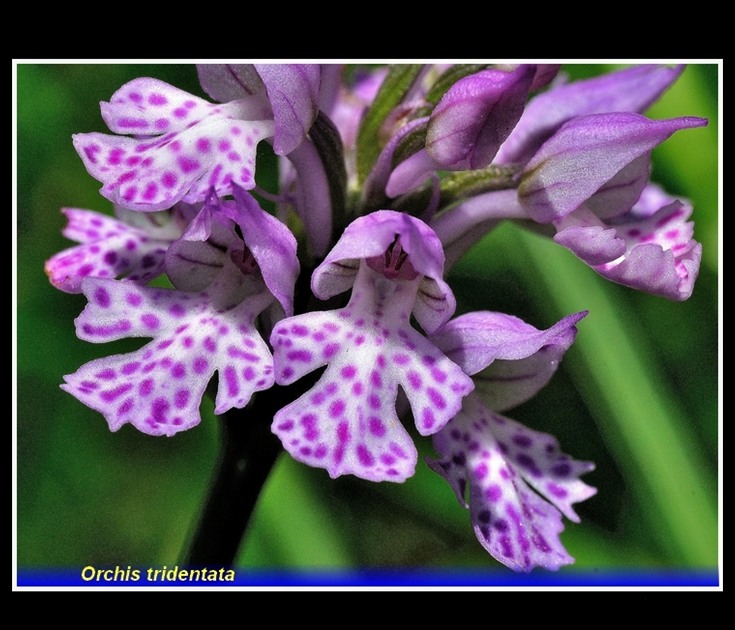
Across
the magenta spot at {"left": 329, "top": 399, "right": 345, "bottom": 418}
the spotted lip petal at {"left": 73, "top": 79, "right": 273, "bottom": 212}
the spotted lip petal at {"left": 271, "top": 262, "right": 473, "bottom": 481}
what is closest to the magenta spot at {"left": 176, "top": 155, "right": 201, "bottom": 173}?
the spotted lip petal at {"left": 73, "top": 79, "right": 273, "bottom": 212}

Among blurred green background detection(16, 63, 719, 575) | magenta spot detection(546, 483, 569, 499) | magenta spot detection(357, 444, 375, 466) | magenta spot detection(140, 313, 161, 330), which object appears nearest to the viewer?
magenta spot detection(357, 444, 375, 466)

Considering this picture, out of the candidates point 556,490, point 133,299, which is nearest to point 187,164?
point 133,299

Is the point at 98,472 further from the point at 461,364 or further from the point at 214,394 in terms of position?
the point at 461,364

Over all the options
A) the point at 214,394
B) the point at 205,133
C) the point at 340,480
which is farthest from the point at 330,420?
the point at 340,480

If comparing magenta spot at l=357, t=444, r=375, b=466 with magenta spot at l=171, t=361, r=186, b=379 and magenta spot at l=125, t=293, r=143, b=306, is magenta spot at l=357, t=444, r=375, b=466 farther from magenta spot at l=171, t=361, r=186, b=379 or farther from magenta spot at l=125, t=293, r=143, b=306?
magenta spot at l=125, t=293, r=143, b=306

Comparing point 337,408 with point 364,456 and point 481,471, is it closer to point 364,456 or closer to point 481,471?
point 364,456
